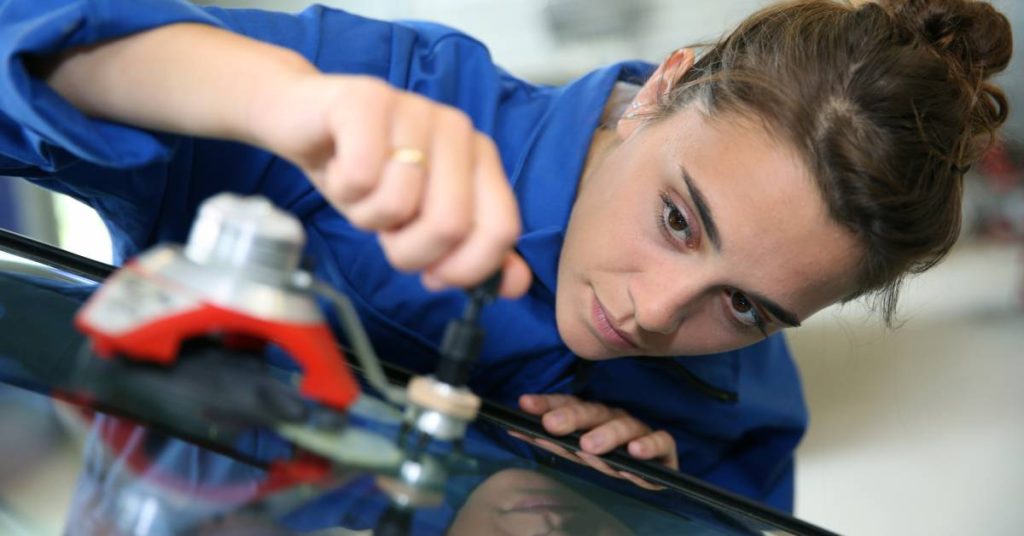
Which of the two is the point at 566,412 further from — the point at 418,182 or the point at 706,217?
the point at 418,182

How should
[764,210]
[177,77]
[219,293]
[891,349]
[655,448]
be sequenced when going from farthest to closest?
[891,349]
[655,448]
[764,210]
[177,77]
[219,293]

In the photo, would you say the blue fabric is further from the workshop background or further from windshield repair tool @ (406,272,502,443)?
the workshop background

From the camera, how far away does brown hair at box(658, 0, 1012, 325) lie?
0.63 metres

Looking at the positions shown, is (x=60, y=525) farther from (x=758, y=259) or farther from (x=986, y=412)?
(x=986, y=412)

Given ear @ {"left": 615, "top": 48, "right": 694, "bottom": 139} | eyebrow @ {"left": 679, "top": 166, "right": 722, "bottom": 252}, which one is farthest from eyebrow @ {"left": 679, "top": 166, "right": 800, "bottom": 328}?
ear @ {"left": 615, "top": 48, "right": 694, "bottom": 139}

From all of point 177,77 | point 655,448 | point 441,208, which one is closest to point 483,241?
point 441,208

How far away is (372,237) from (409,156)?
385 millimetres

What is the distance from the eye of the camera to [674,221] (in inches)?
25.8

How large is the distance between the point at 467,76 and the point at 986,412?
111 centimetres

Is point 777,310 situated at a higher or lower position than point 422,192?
lower

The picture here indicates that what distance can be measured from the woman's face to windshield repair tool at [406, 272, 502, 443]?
0.28 meters

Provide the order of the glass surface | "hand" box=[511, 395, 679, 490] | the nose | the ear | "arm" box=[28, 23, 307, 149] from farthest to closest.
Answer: the ear, the nose, "hand" box=[511, 395, 679, 490], "arm" box=[28, 23, 307, 149], the glass surface

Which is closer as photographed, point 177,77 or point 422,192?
point 422,192

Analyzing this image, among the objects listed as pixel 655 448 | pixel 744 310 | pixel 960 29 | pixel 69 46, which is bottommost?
pixel 655 448
